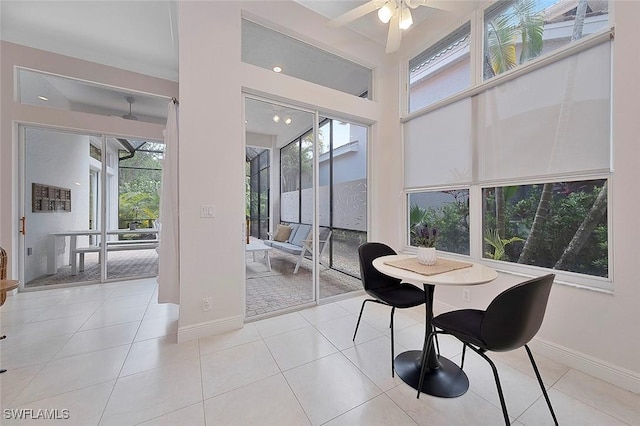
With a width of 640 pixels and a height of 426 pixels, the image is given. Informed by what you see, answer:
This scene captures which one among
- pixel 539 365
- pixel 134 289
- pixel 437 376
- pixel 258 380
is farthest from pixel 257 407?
pixel 134 289

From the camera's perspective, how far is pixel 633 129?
5.21ft

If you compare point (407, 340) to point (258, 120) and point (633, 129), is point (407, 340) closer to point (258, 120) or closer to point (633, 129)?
point (633, 129)

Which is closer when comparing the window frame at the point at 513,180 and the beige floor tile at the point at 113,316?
the window frame at the point at 513,180

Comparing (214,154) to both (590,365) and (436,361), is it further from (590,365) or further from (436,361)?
(590,365)

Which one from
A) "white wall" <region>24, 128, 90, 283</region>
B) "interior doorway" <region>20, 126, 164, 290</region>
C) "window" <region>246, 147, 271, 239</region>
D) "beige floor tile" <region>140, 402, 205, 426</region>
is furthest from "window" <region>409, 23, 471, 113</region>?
"white wall" <region>24, 128, 90, 283</region>

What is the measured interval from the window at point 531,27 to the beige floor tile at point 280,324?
327 centimetres

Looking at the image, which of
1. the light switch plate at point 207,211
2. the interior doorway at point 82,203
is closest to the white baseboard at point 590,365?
the light switch plate at point 207,211

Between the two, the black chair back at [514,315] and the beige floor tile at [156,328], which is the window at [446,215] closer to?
the black chair back at [514,315]

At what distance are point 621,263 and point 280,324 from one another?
2786 mm

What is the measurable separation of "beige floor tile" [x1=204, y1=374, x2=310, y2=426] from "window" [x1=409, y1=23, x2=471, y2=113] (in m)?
3.36

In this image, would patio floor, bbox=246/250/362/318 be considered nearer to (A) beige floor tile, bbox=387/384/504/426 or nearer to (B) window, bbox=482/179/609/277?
(A) beige floor tile, bbox=387/384/504/426

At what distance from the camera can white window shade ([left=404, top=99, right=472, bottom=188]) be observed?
8.67 ft

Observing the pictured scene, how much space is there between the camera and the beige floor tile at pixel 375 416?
1.33m

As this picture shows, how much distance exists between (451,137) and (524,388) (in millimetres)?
2386
